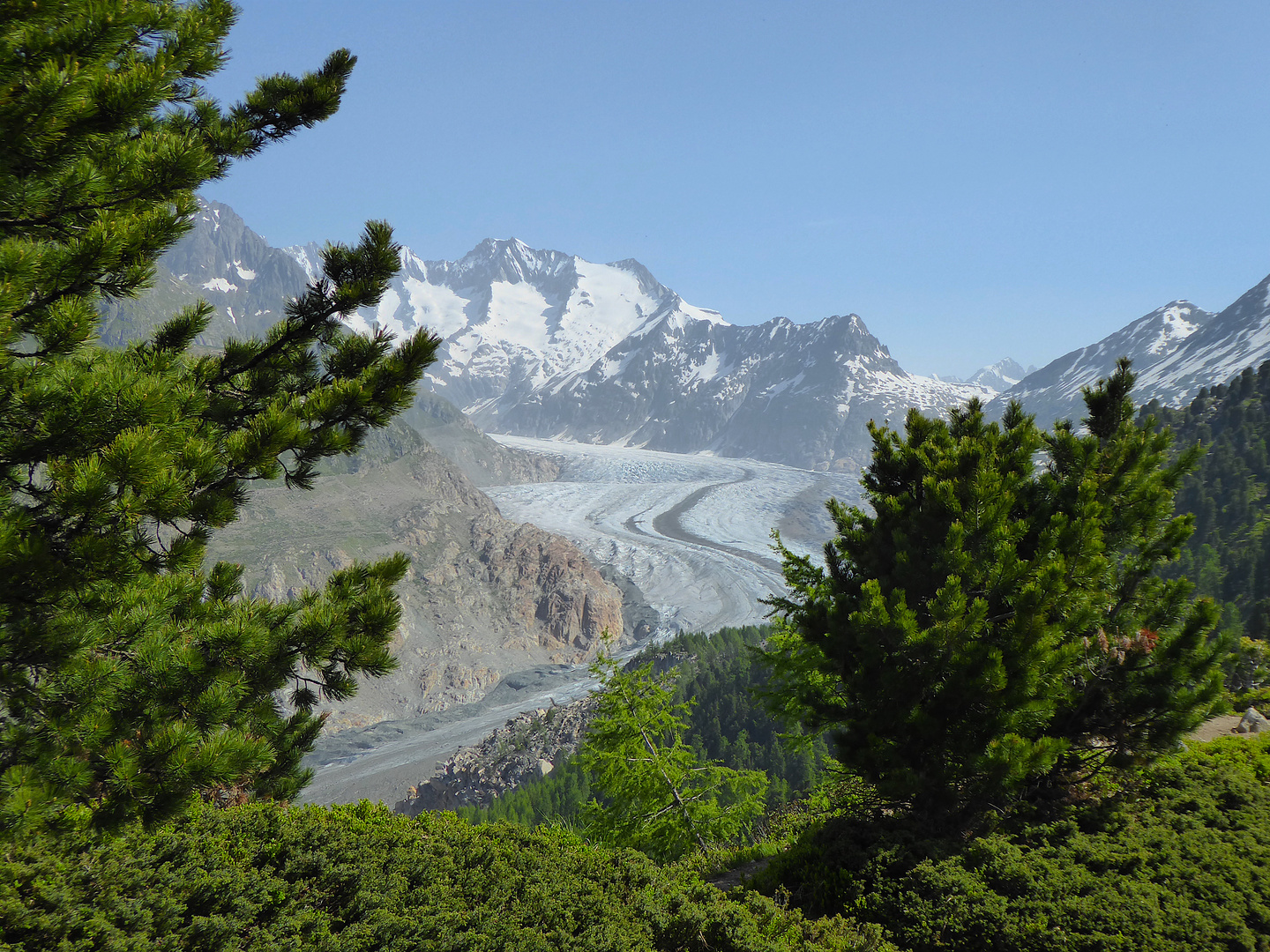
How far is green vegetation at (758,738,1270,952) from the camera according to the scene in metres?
7.30

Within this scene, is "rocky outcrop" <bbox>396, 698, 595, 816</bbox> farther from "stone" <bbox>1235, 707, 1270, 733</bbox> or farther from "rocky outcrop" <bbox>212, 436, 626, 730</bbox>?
"stone" <bbox>1235, 707, 1270, 733</bbox>

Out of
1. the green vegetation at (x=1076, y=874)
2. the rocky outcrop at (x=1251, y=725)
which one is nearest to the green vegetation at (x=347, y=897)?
the green vegetation at (x=1076, y=874)

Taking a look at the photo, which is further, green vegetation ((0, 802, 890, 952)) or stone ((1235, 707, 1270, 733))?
stone ((1235, 707, 1270, 733))

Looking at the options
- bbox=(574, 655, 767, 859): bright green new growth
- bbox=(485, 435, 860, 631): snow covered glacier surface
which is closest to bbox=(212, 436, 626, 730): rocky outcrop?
bbox=(485, 435, 860, 631): snow covered glacier surface

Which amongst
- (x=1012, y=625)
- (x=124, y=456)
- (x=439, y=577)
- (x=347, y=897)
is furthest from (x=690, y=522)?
(x=124, y=456)

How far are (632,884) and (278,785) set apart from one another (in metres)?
5.72

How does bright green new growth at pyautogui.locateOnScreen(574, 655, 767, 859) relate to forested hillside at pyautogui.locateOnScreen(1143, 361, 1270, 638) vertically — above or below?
above

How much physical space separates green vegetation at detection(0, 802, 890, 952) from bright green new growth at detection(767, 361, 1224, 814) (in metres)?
2.89

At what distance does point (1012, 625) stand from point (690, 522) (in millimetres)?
135903

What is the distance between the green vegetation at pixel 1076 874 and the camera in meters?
7.30

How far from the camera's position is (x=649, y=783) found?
15.8 meters

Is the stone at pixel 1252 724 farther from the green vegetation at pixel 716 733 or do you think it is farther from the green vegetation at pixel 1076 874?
the green vegetation at pixel 716 733

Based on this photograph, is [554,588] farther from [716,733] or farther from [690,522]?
[716,733]

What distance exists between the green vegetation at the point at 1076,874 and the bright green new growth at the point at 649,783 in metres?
5.75
